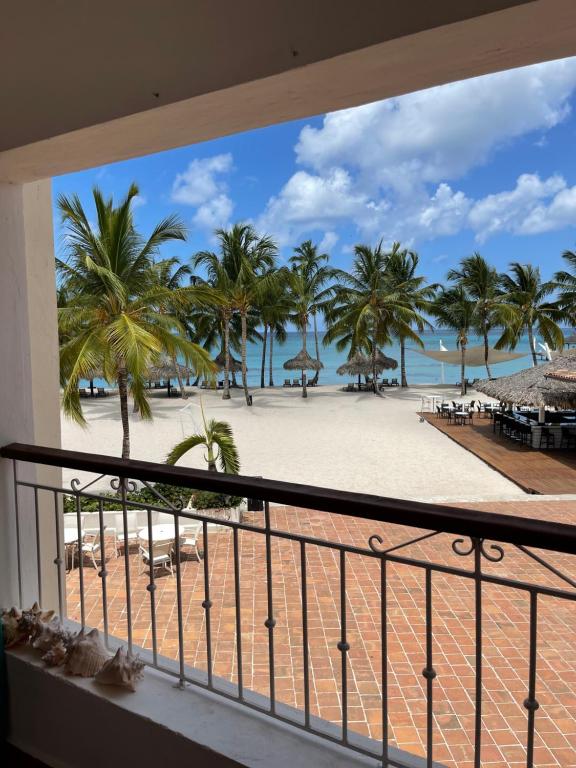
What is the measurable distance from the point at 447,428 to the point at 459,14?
16.4 meters

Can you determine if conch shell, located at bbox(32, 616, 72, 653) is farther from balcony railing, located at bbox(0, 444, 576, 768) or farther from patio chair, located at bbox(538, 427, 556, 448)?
patio chair, located at bbox(538, 427, 556, 448)

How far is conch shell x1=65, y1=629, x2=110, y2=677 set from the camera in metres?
1.81

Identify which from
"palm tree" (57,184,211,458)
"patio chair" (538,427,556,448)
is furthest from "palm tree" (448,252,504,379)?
"palm tree" (57,184,211,458)

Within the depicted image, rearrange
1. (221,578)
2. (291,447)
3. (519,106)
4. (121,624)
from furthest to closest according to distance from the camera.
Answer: (519,106)
(291,447)
(221,578)
(121,624)

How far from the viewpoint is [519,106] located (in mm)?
70688

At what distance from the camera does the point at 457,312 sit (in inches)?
1058

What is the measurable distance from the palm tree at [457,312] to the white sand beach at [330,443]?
4.63 meters

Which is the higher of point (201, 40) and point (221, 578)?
point (201, 40)

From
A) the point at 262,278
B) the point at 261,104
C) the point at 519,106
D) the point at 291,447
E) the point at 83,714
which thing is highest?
the point at 519,106

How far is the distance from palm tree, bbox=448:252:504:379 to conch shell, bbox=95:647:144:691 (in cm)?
2664

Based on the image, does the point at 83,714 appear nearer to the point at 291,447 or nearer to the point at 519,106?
the point at 291,447

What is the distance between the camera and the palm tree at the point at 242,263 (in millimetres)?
21562

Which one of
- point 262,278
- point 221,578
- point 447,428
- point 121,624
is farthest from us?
point 262,278

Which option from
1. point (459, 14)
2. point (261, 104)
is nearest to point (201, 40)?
point (261, 104)
